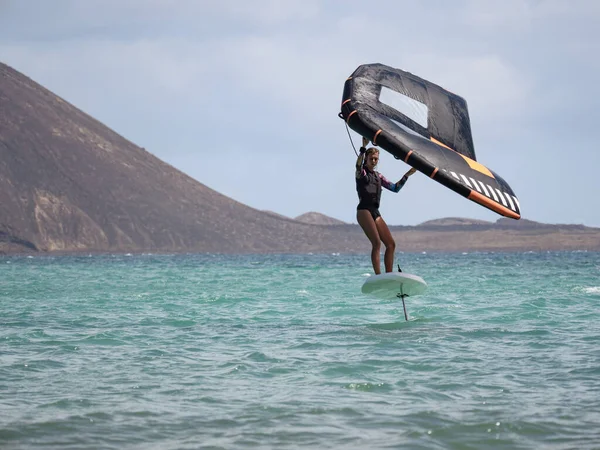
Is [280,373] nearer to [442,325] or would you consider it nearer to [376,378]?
[376,378]

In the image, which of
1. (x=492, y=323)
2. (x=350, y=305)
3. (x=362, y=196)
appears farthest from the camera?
(x=350, y=305)

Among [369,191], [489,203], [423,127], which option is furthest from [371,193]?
[489,203]

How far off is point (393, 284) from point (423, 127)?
3.03 m

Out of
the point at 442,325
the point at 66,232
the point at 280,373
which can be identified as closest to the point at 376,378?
the point at 280,373

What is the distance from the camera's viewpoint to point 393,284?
16500 millimetres

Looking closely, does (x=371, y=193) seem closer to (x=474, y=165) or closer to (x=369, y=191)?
(x=369, y=191)

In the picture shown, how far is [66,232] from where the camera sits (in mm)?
186500

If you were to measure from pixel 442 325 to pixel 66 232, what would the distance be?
175 metres

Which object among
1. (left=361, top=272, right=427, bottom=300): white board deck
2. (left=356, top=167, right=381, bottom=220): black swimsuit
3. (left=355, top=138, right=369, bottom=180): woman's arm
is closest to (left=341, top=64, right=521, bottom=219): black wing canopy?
(left=355, top=138, right=369, bottom=180): woman's arm

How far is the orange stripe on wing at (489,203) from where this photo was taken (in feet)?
41.2

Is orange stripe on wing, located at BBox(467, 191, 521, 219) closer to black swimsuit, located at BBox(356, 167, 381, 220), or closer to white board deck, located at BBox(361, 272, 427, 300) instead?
black swimsuit, located at BBox(356, 167, 381, 220)

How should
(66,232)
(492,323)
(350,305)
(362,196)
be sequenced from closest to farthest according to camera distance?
(362,196), (492,323), (350,305), (66,232)

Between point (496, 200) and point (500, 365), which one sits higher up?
point (496, 200)

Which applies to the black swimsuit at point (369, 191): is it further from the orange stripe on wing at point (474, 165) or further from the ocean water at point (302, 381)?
the ocean water at point (302, 381)
